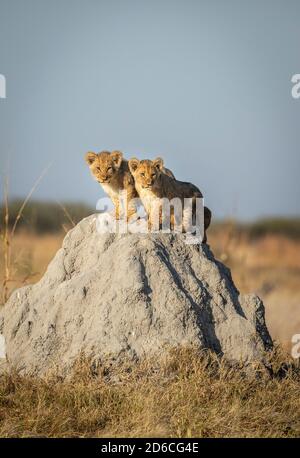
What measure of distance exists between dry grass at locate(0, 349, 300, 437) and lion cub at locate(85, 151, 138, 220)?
7.77 ft

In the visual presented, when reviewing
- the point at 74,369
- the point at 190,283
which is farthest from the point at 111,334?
the point at 190,283

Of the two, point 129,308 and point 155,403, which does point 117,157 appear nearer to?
point 129,308

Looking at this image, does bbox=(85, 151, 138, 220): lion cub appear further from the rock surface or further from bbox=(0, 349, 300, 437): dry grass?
bbox=(0, 349, 300, 437): dry grass

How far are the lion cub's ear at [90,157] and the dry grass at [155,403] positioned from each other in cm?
295

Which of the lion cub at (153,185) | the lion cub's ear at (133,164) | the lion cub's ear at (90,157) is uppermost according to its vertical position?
the lion cub's ear at (90,157)

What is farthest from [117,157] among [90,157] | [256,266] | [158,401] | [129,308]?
[256,266]

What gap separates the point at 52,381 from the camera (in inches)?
364

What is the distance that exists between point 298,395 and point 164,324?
1726mm

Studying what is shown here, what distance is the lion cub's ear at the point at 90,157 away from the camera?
10875 millimetres

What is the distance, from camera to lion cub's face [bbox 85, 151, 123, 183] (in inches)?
423

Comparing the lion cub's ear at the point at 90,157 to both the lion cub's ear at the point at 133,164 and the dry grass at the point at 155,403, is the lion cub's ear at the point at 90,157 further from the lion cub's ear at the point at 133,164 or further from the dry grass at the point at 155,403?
the dry grass at the point at 155,403

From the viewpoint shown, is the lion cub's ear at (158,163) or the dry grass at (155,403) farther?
the lion cub's ear at (158,163)

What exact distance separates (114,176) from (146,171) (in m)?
0.61

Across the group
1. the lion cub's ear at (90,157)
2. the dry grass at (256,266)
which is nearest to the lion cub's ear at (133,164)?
the lion cub's ear at (90,157)
